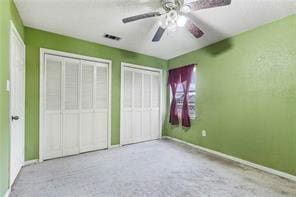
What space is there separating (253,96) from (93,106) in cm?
313

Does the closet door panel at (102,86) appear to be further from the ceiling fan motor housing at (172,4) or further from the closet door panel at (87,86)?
→ the ceiling fan motor housing at (172,4)

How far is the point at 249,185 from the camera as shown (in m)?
2.25

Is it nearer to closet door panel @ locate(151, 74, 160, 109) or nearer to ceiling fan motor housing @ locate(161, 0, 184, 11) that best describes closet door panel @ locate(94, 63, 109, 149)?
closet door panel @ locate(151, 74, 160, 109)

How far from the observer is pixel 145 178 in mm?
2432

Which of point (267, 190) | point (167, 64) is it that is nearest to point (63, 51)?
point (167, 64)

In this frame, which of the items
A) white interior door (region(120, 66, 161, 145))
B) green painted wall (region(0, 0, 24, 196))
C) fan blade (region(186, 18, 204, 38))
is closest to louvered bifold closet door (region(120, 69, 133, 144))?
white interior door (region(120, 66, 161, 145))

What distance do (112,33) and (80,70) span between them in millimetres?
1023

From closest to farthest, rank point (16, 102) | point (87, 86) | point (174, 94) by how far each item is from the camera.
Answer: point (16, 102) → point (87, 86) → point (174, 94)

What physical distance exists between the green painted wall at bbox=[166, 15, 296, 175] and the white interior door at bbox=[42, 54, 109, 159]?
2282 millimetres

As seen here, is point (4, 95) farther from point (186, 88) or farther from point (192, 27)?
point (186, 88)

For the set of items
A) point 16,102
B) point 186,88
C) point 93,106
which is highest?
point 186,88

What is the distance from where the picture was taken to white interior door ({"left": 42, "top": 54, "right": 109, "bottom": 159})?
10.4 ft

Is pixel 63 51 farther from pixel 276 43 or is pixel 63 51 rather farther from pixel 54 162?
pixel 276 43

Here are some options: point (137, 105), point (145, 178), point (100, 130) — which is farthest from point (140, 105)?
point (145, 178)
